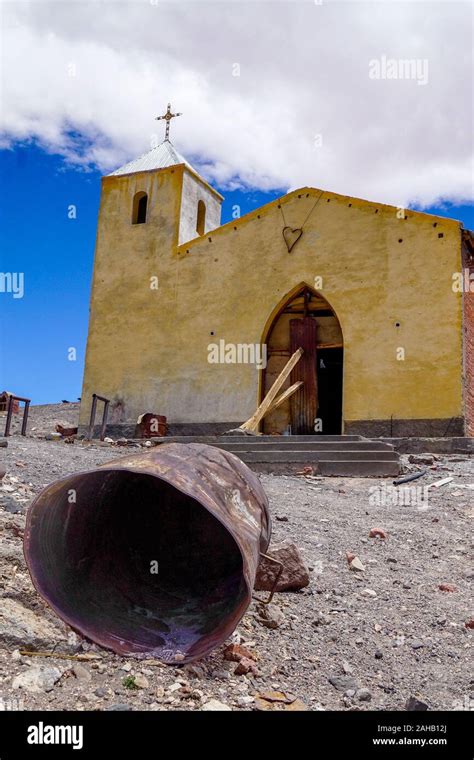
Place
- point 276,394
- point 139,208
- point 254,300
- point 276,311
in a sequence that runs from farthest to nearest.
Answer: point 139,208
point 254,300
point 276,311
point 276,394

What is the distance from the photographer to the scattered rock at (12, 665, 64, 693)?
9.46 feet

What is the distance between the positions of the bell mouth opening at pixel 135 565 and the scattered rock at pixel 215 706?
0.23 metres

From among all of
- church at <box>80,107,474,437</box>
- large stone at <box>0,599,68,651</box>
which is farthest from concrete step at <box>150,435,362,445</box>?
large stone at <box>0,599,68,651</box>

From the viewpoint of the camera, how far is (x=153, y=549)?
13.6 ft

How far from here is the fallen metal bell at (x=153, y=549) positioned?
125 inches

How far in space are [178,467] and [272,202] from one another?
42.6ft

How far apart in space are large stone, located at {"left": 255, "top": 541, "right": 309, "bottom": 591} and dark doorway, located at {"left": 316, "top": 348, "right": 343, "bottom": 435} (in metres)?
10.9

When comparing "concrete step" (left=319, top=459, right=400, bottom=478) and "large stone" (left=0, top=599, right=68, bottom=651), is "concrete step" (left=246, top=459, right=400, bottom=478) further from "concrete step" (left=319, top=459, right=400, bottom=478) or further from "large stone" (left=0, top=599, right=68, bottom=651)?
"large stone" (left=0, top=599, right=68, bottom=651)

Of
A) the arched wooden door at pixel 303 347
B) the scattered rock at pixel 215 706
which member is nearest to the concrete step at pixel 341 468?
the arched wooden door at pixel 303 347

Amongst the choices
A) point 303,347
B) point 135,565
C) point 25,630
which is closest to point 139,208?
point 303,347

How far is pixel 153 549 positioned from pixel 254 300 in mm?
11245

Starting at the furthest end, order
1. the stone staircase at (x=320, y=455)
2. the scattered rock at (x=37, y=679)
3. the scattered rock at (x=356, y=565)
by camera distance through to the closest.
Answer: the stone staircase at (x=320, y=455) → the scattered rock at (x=356, y=565) → the scattered rock at (x=37, y=679)

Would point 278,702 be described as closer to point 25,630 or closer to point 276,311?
point 25,630

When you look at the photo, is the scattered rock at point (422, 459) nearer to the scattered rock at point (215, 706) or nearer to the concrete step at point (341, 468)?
the concrete step at point (341, 468)
